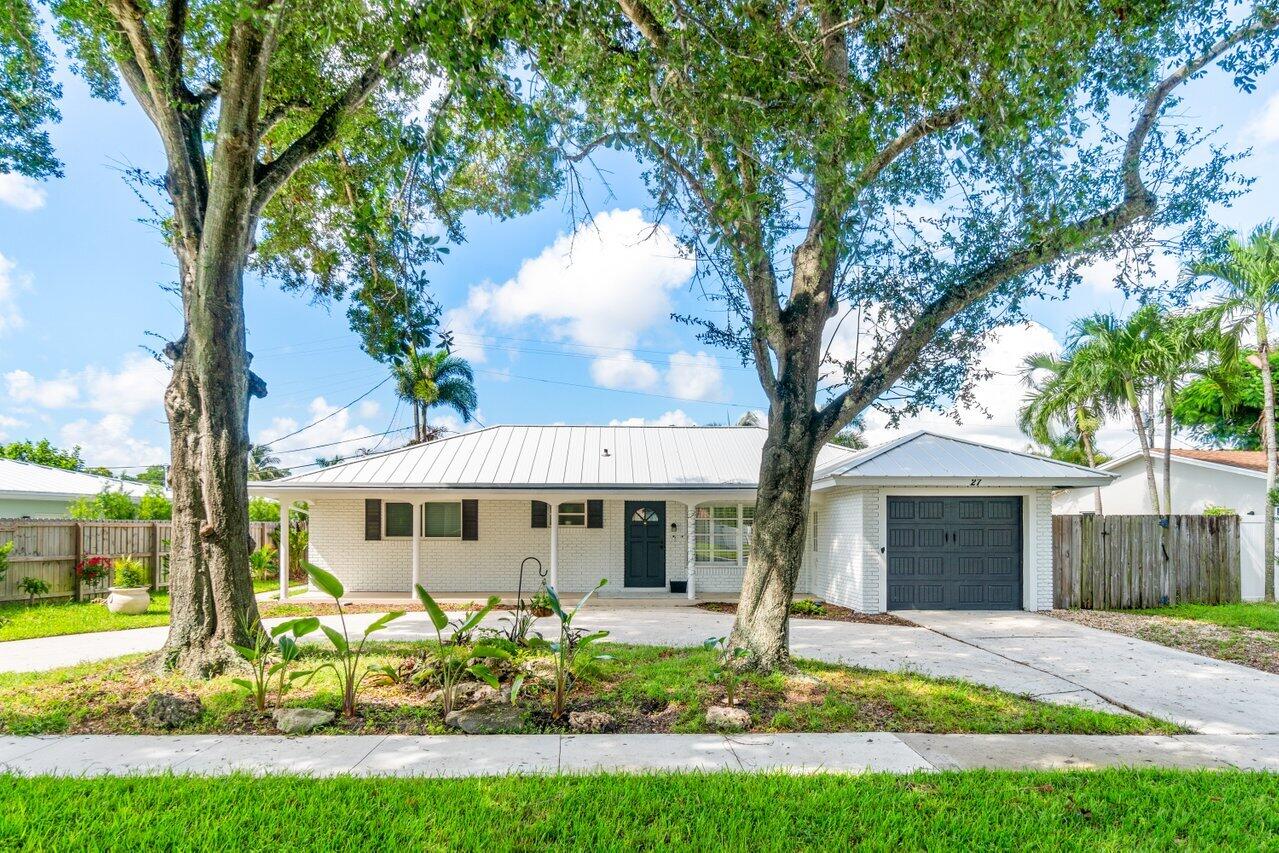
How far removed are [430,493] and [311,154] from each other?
7166mm

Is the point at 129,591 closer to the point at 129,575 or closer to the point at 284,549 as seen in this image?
the point at 129,575

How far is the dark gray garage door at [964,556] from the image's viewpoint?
11.8 meters

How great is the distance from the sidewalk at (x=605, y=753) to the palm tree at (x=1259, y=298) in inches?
429

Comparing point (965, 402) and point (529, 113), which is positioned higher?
point (529, 113)

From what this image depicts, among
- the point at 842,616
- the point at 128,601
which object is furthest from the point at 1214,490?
the point at 128,601

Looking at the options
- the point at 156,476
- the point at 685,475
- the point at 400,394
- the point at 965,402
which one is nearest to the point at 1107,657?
the point at 965,402

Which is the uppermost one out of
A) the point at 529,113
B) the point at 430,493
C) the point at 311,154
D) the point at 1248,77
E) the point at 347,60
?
the point at 347,60

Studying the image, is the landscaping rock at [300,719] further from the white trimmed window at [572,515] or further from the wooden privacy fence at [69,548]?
the wooden privacy fence at [69,548]

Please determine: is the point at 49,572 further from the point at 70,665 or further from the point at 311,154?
the point at 311,154

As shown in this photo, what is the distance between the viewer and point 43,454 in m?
27.2

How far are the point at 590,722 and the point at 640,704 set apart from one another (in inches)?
25.5

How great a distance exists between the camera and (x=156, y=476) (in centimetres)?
3550

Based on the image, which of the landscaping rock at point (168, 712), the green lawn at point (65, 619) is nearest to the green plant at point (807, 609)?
the landscaping rock at point (168, 712)

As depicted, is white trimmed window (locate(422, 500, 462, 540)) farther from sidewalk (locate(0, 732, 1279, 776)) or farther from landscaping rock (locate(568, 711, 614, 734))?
landscaping rock (locate(568, 711, 614, 734))
